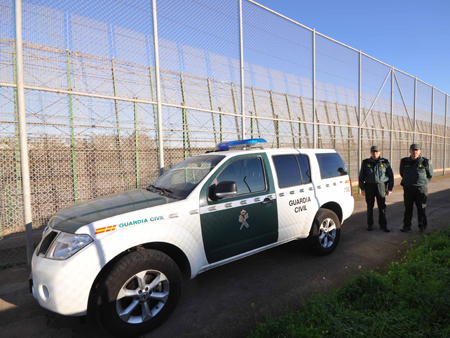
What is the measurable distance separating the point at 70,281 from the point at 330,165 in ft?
13.5

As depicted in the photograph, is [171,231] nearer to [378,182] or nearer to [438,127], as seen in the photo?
[378,182]

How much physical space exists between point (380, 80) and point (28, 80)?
45.8ft

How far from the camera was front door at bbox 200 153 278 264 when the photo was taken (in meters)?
2.95

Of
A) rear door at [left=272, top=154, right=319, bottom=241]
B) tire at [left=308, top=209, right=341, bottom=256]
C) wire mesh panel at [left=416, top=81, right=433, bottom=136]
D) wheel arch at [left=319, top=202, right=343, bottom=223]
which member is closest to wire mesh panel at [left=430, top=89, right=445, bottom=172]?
wire mesh panel at [left=416, top=81, right=433, bottom=136]

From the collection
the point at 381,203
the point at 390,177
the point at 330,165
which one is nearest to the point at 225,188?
the point at 330,165

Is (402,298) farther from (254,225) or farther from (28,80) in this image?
(28,80)

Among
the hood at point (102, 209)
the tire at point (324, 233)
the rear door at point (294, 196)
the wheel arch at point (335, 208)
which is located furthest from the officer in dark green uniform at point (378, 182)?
the hood at point (102, 209)

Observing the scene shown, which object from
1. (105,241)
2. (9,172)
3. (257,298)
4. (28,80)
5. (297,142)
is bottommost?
(257,298)

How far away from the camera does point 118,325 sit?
7.48ft

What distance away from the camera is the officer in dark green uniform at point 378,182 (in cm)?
550

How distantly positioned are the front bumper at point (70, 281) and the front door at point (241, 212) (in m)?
1.14

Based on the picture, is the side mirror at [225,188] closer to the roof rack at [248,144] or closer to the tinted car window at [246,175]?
the tinted car window at [246,175]

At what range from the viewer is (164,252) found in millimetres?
2742

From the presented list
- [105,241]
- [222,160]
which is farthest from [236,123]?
[105,241]
